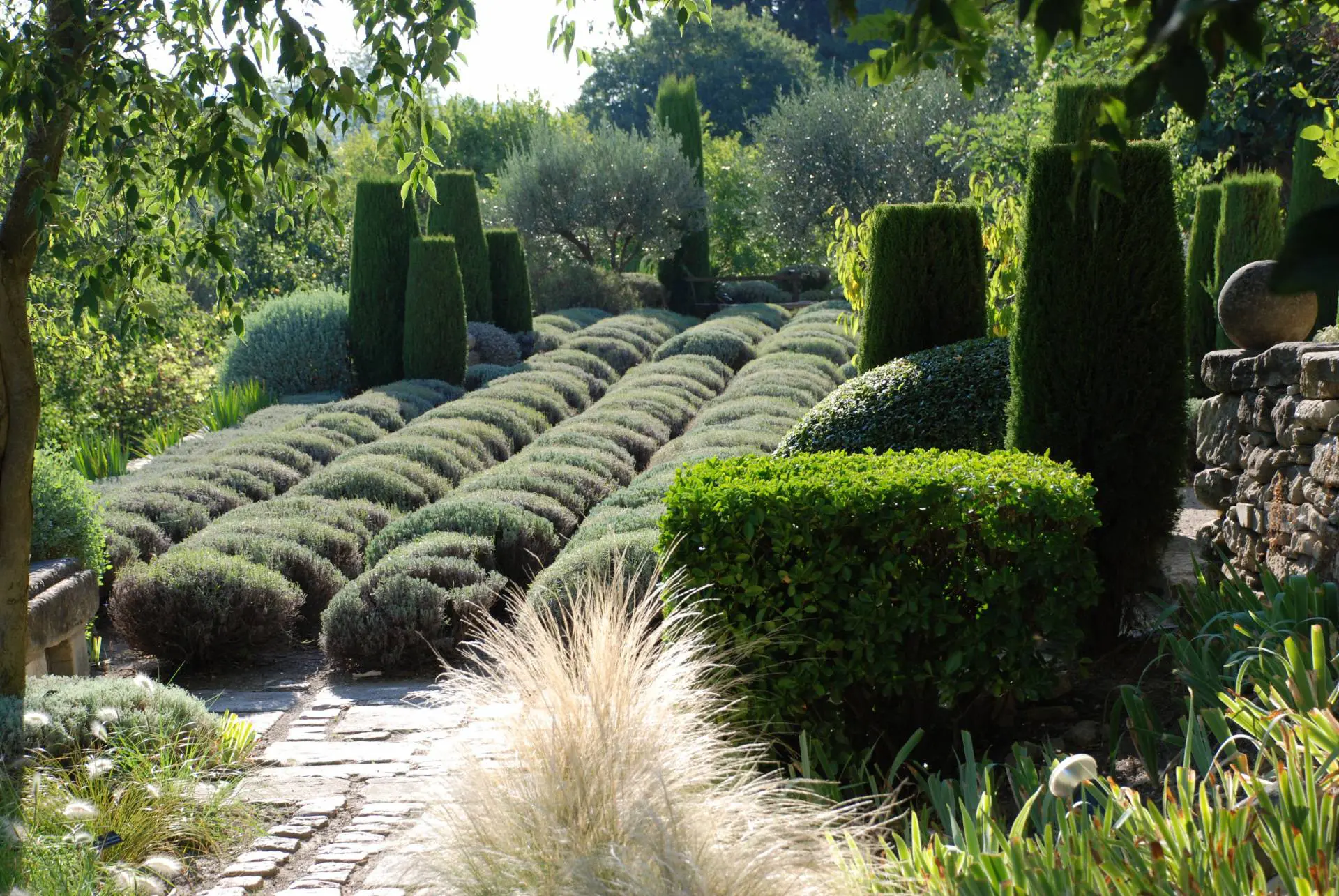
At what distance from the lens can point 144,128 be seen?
12.9 ft

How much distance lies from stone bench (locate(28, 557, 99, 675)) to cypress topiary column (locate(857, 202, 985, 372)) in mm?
4915

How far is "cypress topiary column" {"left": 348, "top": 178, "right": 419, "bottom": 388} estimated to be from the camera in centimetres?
1602

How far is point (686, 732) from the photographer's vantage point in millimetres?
→ 3285

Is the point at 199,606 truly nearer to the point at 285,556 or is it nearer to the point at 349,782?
the point at 285,556

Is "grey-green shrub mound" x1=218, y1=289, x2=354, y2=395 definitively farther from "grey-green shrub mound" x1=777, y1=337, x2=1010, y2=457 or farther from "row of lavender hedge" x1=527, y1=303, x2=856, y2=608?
"grey-green shrub mound" x1=777, y1=337, x2=1010, y2=457

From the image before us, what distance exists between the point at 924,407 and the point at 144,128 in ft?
14.2

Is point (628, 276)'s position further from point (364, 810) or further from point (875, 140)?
point (364, 810)

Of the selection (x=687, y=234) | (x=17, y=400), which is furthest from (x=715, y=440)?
(x=687, y=234)

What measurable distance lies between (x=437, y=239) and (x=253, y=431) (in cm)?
530

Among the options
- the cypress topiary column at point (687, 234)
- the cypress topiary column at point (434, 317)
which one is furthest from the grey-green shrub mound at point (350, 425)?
the cypress topiary column at point (687, 234)

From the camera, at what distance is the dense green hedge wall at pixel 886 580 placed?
4309 mm

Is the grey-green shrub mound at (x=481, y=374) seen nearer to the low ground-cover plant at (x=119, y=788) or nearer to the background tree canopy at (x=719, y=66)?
the low ground-cover plant at (x=119, y=788)

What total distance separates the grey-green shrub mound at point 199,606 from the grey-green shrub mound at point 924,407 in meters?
3.04

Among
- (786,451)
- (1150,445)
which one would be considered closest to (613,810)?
(1150,445)
